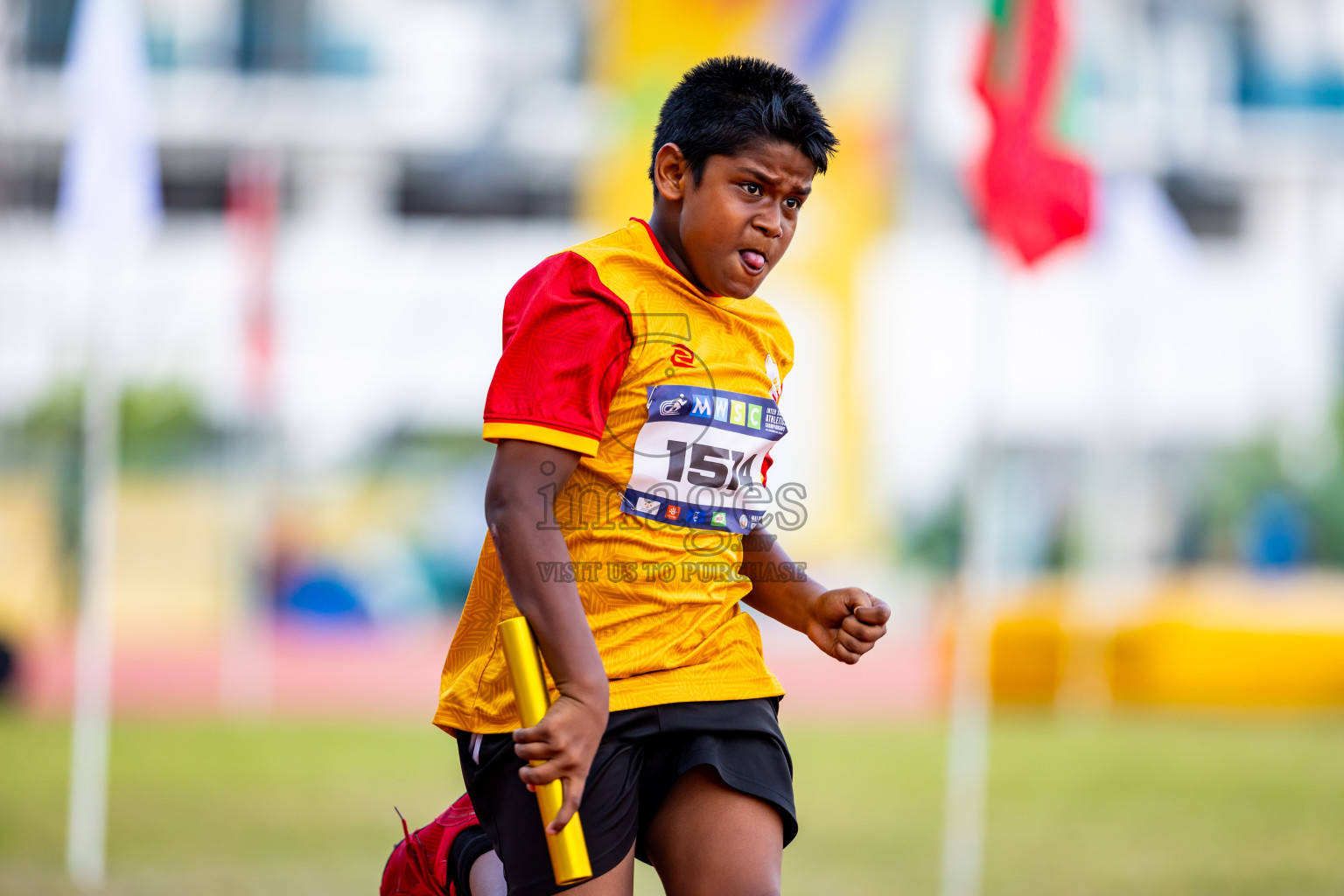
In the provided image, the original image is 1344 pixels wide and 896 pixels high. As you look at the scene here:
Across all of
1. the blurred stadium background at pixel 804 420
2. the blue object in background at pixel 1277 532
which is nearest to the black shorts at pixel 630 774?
the blurred stadium background at pixel 804 420

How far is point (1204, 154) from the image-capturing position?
2411 cm

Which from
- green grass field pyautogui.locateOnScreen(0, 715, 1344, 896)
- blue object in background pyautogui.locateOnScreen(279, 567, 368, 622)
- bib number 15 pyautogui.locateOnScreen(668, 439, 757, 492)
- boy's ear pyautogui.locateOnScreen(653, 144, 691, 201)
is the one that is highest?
boy's ear pyautogui.locateOnScreen(653, 144, 691, 201)

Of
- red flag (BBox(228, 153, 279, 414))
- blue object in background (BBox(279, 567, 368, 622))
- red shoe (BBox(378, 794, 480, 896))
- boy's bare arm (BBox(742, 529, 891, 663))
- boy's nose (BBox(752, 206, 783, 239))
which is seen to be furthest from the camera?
blue object in background (BBox(279, 567, 368, 622))

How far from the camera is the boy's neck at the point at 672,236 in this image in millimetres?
2188

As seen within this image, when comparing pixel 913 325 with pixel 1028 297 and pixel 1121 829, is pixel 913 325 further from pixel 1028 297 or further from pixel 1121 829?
pixel 1121 829

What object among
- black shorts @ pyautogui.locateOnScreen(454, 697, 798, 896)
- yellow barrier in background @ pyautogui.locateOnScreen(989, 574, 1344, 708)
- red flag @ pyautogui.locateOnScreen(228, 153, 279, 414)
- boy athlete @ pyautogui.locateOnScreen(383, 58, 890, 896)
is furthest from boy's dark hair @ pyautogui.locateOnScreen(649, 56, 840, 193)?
red flag @ pyautogui.locateOnScreen(228, 153, 279, 414)

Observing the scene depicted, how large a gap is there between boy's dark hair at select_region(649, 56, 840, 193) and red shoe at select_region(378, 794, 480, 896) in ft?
3.75

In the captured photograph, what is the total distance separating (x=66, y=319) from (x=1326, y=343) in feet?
63.6

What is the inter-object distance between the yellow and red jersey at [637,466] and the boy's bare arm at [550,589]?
0.18 ft

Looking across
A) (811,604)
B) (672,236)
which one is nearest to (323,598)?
(811,604)

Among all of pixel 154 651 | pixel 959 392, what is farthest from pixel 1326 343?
pixel 154 651

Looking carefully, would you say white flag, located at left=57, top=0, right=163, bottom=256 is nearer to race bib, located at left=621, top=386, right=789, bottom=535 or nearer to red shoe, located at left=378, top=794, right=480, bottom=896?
red shoe, located at left=378, top=794, right=480, bottom=896

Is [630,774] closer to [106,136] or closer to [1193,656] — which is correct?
[106,136]

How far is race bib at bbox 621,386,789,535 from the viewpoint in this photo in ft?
6.88
